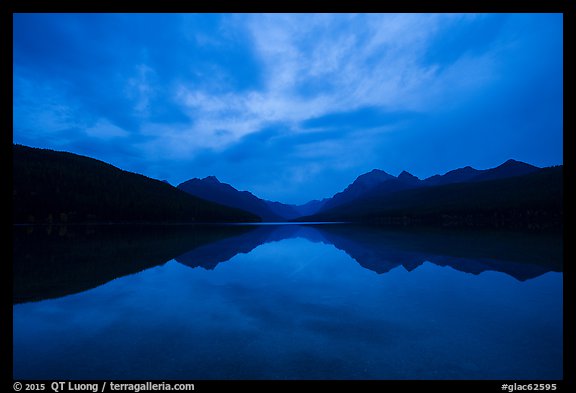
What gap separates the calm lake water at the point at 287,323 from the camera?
898cm

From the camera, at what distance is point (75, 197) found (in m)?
152

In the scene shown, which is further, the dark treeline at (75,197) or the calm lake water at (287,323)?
the dark treeline at (75,197)

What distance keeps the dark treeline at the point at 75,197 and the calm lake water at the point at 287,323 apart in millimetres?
145678

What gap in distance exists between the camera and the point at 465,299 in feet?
53.8

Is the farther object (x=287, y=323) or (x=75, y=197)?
(x=75, y=197)

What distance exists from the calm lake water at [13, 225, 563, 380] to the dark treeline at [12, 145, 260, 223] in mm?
145678

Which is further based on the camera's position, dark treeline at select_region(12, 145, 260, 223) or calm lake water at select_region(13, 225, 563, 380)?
dark treeline at select_region(12, 145, 260, 223)

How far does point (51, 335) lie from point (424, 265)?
86.4 feet

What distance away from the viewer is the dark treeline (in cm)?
13900

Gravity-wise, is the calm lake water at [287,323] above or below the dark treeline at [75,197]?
below

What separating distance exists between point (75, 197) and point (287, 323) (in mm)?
175464

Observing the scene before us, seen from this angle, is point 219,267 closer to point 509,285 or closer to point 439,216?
point 509,285

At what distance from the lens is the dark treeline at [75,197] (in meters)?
139

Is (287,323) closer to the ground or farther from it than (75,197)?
closer to the ground
